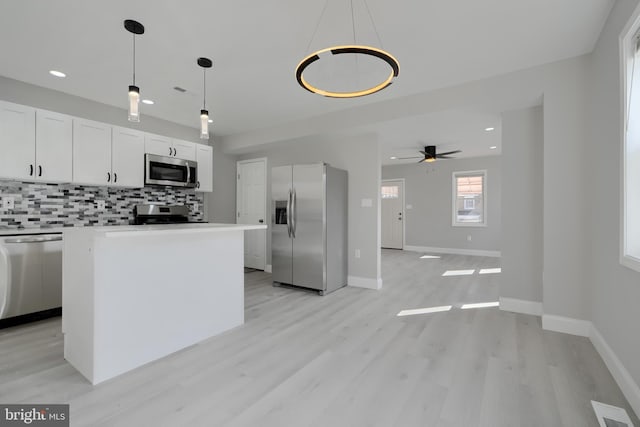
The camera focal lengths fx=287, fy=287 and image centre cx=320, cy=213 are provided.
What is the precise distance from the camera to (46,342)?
2.48 metres

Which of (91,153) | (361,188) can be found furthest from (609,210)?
(91,153)

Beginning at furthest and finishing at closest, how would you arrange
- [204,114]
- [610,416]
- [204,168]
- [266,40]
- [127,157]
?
[204,168] → [127,157] → [204,114] → [266,40] → [610,416]

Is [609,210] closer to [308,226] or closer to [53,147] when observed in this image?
[308,226]

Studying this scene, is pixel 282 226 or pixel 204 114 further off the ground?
pixel 204 114

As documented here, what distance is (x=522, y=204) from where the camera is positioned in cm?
324

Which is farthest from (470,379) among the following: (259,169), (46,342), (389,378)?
(259,169)

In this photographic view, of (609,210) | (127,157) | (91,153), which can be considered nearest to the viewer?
(609,210)

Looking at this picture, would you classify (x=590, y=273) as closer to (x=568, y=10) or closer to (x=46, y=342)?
(x=568, y=10)

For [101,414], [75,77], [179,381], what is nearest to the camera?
[101,414]

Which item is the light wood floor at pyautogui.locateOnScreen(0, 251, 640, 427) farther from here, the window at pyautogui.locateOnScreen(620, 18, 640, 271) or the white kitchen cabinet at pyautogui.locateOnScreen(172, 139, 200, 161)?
the white kitchen cabinet at pyautogui.locateOnScreen(172, 139, 200, 161)

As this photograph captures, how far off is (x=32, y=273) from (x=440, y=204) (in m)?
7.82

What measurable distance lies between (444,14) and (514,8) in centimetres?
50

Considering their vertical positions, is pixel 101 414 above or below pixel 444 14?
below

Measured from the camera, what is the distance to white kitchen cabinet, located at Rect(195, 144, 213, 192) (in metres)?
4.82
